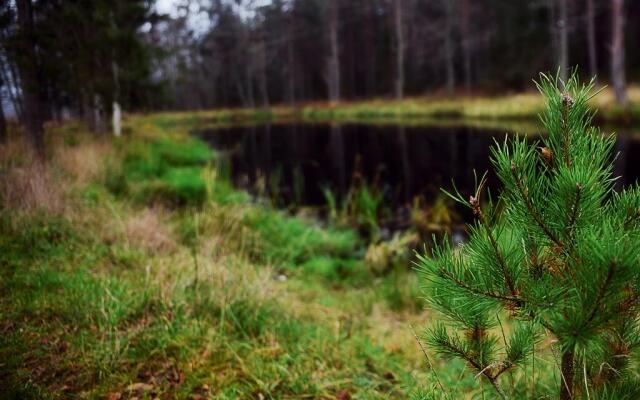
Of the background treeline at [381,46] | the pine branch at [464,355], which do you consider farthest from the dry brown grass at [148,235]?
the background treeline at [381,46]

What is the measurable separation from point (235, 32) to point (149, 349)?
159 feet

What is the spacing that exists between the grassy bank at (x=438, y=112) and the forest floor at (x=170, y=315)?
12.7 m

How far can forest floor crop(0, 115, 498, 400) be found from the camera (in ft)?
7.86

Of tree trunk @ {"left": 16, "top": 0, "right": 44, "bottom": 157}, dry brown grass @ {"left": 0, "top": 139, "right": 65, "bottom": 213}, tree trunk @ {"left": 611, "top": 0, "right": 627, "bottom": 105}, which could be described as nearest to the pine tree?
dry brown grass @ {"left": 0, "top": 139, "right": 65, "bottom": 213}

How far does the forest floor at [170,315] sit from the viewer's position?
2396mm

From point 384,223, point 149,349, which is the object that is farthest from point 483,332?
point 384,223

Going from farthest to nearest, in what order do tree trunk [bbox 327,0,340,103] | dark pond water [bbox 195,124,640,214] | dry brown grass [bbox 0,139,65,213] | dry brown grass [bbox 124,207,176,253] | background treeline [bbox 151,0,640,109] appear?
tree trunk [bbox 327,0,340,103] < background treeline [bbox 151,0,640,109] < dark pond water [bbox 195,124,640,214] < dry brown grass [bbox 124,207,176,253] < dry brown grass [bbox 0,139,65,213]

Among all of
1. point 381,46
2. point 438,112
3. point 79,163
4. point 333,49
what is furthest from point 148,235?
point 381,46

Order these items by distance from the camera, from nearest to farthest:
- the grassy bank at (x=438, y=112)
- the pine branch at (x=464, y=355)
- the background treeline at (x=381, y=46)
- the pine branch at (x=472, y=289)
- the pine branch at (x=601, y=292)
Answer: the pine branch at (x=601, y=292)
the pine branch at (x=472, y=289)
the pine branch at (x=464, y=355)
the grassy bank at (x=438, y=112)
the background treeline at (x=381, y=46)

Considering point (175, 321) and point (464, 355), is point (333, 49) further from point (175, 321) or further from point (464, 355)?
point (464, 355)

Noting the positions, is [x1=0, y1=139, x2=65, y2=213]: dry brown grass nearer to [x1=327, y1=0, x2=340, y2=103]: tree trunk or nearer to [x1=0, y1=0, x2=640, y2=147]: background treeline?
[x1=0, y1=0, x2=640, y2=147]: background treeline

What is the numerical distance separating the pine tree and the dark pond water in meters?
6.36

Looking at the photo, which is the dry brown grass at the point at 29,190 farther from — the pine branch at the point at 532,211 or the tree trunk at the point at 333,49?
the tree trunk at the point at 333,49

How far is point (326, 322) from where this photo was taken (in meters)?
3.77
